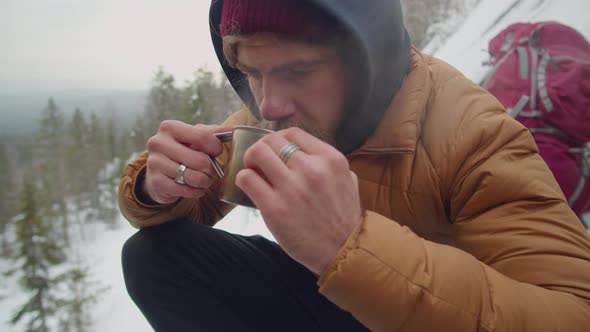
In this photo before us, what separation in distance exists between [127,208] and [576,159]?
191cm

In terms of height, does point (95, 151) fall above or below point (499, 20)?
below

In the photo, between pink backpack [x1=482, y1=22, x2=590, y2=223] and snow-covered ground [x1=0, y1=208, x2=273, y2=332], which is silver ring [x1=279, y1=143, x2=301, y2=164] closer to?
snow-covered ground [x1=0, y1=208, x2=273, y2=332]

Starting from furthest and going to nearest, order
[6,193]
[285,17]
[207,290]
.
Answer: [6,193] → [207,290] → [285,17]

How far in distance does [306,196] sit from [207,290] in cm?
69

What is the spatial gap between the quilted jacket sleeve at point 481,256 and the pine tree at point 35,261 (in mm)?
9762

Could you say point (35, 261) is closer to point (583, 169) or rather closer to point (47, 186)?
point (47, 186)

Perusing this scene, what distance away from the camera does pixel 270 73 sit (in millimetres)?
834

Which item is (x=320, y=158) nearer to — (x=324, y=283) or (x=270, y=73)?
(x=324, y=283)

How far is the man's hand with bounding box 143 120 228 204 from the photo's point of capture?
2.61 feet

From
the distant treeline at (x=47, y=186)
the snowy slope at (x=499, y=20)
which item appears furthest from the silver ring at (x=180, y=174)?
the distant treeline at (x=47, y=186)

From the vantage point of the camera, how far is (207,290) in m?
1.02

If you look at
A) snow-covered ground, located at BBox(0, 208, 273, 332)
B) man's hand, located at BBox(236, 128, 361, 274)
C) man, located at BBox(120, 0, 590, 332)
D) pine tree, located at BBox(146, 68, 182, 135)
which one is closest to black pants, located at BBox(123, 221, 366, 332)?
man, located at BBox(120, 0, 590, 332)

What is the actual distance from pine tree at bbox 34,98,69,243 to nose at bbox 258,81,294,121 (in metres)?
12.4

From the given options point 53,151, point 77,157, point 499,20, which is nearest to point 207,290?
point 499,20
